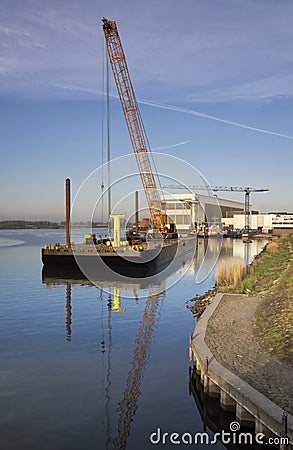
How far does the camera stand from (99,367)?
15883mm

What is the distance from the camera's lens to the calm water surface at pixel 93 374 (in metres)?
11.3

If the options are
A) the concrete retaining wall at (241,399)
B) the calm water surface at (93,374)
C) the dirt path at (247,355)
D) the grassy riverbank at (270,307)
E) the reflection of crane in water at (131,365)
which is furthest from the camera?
the grassy riverbank at (270,307)

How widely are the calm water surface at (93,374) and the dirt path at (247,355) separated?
65.1 inches

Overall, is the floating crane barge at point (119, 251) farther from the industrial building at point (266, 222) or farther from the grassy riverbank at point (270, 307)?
the industrial building at point (266, 222)

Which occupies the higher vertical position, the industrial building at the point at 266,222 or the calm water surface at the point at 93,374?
the industrial building at the point at 266,222

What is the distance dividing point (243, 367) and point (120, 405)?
12.6ft

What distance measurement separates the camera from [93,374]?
15.1 m

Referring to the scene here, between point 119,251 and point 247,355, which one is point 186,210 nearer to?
point 119,251

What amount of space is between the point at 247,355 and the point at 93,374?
5532 mm

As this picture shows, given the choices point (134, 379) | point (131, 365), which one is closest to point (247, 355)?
point (134, 379)

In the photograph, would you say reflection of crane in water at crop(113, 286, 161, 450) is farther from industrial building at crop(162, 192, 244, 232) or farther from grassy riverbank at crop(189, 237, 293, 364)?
industrial building at crop(162, 192, 244, 232)

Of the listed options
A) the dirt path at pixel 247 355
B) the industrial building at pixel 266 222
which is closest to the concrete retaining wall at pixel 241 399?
the dirt path at pixel 247 355

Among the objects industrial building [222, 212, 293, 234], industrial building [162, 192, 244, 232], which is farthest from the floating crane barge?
industrial building [222, 212, 293, 234]

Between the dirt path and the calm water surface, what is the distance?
1.65 m
